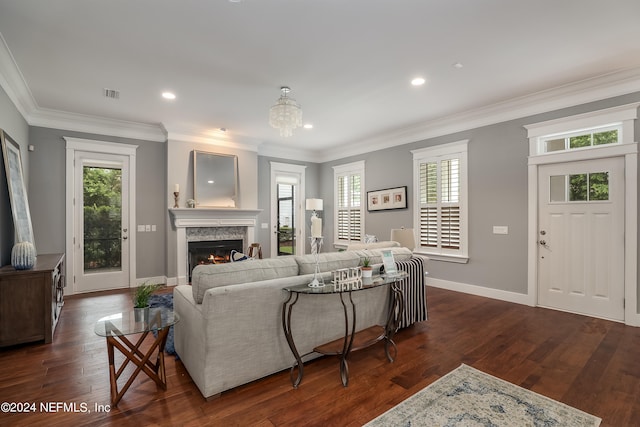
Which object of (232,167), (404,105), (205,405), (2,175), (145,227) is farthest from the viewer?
(232,167)

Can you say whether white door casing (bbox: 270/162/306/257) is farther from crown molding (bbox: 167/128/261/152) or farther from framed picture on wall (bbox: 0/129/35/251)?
framed picture on wall (bbox: 0/129/35/251)

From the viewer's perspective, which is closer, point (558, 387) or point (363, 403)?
point (363, 403)

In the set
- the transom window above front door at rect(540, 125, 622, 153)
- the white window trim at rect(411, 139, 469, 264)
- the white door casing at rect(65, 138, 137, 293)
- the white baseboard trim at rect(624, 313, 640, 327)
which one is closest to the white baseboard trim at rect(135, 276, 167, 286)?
the white door casing at rect(65, 138, 137, 293)

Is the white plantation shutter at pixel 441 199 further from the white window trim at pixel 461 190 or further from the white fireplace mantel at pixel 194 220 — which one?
the white fireplace mantel at pixel 194 220

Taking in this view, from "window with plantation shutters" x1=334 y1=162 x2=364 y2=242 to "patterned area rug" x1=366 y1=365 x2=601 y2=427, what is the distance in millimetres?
4755

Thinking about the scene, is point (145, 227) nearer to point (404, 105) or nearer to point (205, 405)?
point (205, 405)

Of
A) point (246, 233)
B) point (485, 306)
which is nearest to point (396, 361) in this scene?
point (485, 306)

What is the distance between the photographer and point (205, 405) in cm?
209

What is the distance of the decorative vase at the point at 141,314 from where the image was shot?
227cm

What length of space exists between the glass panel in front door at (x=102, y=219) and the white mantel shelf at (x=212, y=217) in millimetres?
969

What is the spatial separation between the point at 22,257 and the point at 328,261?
3.12 metres

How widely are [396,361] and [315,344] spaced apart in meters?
0.75

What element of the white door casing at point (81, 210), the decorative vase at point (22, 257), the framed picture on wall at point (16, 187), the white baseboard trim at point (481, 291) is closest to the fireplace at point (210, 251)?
the white door casing at point (81, 210)

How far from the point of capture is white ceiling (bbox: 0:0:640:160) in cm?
254
